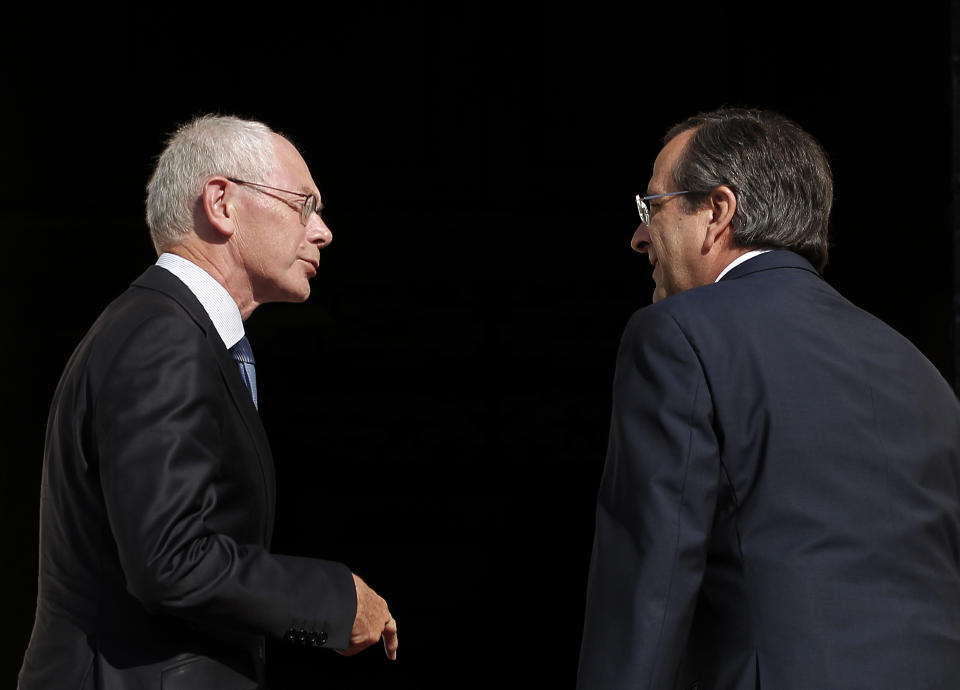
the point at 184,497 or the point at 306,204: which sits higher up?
the point at 306,204

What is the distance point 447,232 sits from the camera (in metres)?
3.72

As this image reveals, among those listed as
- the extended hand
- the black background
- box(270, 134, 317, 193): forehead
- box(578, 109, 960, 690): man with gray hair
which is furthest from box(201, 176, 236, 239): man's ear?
the black background

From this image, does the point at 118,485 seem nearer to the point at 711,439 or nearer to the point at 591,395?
the point at 711,439

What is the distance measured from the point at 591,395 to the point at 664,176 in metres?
2.02

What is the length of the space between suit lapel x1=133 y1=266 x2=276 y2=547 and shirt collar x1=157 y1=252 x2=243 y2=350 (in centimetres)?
6

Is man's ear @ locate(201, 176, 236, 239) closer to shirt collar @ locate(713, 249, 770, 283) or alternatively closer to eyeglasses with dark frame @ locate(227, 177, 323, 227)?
eyeglasses with dark frame @ locate(227, 177, 323, 227)

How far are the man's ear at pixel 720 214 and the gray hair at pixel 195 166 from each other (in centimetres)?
83

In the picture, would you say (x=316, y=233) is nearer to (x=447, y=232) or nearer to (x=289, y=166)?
(x=289, y=166)

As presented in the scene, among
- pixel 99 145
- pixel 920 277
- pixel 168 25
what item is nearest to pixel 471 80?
pixel 168 25

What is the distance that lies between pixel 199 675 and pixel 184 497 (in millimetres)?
304

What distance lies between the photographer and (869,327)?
5.07ft

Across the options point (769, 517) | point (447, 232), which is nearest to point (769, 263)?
point (769, 517)

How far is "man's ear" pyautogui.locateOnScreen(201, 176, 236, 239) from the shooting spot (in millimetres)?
1936

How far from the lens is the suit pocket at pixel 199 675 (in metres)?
1.63
